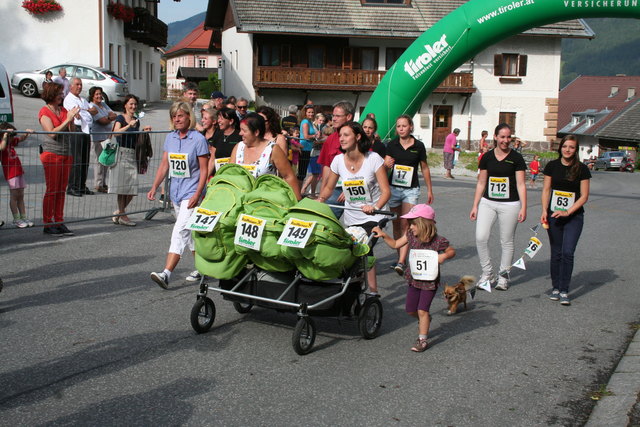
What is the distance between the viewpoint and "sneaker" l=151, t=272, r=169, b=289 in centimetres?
771

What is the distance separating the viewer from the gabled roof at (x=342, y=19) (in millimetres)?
43688

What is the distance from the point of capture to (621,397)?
5352 millimetres

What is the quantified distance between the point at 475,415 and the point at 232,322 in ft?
8.78

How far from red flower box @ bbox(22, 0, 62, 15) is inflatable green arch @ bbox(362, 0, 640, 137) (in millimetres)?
27754

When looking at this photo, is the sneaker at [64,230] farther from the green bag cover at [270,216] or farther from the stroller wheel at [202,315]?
the green bag cover at [270,216]

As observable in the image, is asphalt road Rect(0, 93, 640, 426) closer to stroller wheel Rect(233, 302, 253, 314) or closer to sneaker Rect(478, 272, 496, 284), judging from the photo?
stroller wheel Rect(233, 302, 253, 314)

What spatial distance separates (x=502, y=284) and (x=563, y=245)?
82 cm

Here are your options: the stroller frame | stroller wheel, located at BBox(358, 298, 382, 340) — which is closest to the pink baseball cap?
the stroller frame

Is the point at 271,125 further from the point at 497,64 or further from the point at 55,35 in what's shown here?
the point at 497,64

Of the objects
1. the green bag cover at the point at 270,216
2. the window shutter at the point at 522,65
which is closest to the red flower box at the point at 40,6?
the window shutter at the point at 522,65

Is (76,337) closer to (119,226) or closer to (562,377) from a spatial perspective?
(562,377)

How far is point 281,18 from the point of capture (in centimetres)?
4403

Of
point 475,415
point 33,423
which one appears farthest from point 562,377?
point 33,423

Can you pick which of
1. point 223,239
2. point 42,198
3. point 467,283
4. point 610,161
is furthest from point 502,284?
point 610,161
